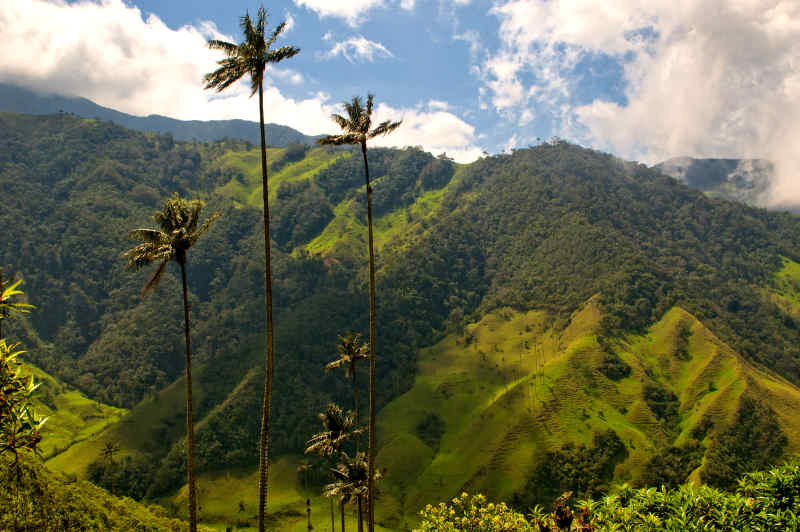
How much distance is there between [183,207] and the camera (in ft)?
75.4

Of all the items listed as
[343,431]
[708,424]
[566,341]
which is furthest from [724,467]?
[343,431]

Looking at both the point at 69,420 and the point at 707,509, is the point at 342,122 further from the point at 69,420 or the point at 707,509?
the point at 69,420

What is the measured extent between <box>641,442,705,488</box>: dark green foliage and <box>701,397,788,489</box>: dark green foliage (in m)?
3.94

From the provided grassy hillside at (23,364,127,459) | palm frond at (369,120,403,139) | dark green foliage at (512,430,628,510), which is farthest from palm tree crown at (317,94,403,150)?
grassy hillside at (23,364,127,459)

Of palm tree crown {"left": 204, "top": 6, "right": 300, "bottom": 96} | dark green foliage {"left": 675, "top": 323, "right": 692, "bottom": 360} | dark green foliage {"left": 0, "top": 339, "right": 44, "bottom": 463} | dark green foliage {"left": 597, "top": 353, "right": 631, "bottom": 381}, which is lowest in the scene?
dark green foliage {"left": 597, "top": 353, "right": 631, "bottom": 381}

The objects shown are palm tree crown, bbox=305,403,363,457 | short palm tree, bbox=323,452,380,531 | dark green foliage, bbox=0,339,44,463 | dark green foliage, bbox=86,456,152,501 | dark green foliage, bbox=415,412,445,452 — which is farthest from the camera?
dark green foliage, bbox=415,412,445,452

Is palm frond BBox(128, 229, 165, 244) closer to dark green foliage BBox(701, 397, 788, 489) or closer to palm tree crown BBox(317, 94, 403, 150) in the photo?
palm tree crown BBox(317, 94, 403, 150)

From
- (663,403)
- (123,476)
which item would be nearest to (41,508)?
(123,476)

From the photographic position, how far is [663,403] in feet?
495

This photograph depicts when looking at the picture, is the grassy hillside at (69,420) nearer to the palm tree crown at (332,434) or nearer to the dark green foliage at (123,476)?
the dark green foliage at (123,476)

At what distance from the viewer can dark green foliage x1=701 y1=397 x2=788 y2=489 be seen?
11638 centimetres

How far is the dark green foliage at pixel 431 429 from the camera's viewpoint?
167 metres

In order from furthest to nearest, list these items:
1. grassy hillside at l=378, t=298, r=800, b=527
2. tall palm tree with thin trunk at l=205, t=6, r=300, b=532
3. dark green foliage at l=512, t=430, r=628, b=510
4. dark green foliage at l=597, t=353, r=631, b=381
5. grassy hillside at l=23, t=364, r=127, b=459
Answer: dark green foliage at l=597, t=353, r=631, b=381, grassy hillside at l=23, t=364, r=127, b=459, grassy hillside at l=378, t=298, r=800, b=527, dark green foliage at l=512, t=430, r=628, b=510, tall palm tree with thin trunk at l=205, t=6, r=300, b=532

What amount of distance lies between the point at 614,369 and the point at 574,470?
48955mm
